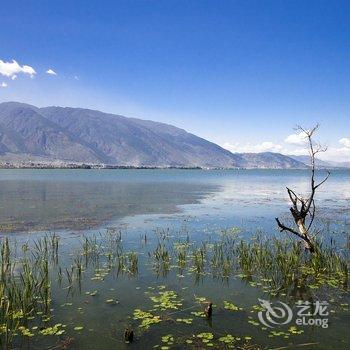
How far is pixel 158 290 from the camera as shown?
650 inches

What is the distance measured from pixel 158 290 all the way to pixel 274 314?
16.2 ft

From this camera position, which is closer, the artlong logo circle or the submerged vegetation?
the submerged vegetation

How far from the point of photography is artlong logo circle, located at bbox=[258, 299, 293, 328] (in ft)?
43.9

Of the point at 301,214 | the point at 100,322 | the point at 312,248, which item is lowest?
the point at 100,322

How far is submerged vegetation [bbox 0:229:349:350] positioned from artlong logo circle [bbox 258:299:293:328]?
41 centimetres

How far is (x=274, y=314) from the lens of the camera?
46.2ft

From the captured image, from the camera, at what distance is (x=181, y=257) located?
68.7 feet

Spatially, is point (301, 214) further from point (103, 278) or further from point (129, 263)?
point (103, 278)

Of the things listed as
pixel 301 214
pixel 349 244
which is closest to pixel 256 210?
pixel 349 244

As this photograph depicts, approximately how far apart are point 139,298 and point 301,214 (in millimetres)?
10736

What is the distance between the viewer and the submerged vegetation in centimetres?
1227

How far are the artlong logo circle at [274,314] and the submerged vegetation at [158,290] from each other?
0.41 metres

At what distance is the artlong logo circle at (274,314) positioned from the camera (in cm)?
1339

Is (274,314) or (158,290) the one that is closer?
(274,314)
